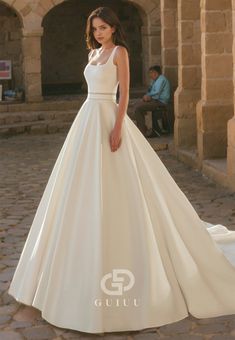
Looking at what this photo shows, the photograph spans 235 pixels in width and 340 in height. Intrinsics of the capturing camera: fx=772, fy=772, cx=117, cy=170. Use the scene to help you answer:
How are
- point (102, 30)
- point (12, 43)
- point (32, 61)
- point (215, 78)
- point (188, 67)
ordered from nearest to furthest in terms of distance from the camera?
1. point (102, 30)
2. point (215, 78)
3. point (188, 67)
4. point (32, 61)
5. point (12, 43)

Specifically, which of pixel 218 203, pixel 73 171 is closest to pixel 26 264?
pixel 73 171

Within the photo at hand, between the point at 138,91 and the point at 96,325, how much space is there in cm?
1453

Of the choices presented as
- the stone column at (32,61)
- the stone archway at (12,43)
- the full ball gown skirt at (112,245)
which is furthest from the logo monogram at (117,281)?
the stone archway at (12,43)

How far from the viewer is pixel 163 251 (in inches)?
173

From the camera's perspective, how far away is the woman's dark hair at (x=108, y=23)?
4512mm

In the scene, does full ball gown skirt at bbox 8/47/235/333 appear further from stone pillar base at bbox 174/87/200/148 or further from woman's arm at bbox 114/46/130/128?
stone pillar base at bbox 174/87/200/148

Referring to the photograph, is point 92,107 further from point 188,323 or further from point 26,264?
point 188,323

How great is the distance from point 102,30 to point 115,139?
66 cm

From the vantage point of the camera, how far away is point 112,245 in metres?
4.27

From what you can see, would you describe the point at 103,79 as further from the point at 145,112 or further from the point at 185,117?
the point at 145,112

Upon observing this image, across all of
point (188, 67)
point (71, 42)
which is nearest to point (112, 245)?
point (188, 67)

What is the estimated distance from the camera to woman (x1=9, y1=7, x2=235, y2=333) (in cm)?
419

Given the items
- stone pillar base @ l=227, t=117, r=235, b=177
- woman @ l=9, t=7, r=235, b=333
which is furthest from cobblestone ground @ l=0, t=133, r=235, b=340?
stone pillar base @ l=227, t=117, r=235, b=177

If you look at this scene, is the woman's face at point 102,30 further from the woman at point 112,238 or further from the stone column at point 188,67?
the stone column at point 188,67
